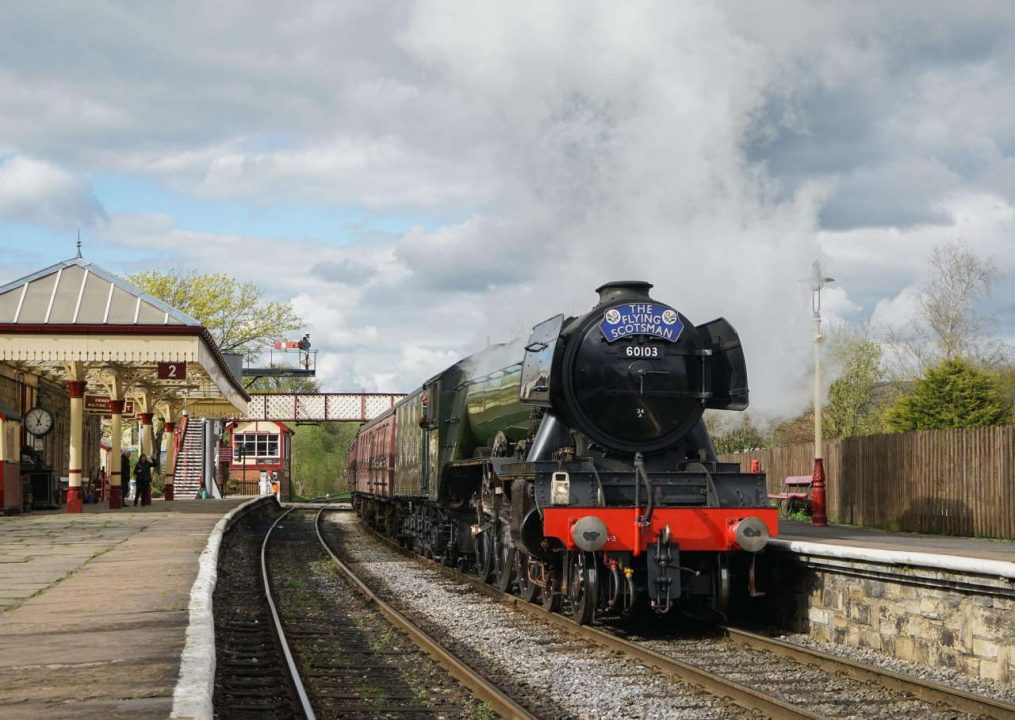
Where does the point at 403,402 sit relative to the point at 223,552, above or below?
above

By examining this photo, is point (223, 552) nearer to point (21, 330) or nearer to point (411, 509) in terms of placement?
point (411, 509)

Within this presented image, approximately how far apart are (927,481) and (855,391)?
1985cm

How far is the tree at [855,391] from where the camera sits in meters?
34.3

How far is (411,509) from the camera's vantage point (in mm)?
19469

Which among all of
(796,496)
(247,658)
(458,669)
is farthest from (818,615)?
(796,496)

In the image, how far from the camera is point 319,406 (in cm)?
5184

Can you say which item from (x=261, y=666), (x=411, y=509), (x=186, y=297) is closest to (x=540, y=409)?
(x=261, y=666)

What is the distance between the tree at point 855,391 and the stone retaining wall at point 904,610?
2455 centimetres

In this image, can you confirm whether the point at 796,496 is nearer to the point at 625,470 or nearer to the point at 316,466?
the point at 625,470

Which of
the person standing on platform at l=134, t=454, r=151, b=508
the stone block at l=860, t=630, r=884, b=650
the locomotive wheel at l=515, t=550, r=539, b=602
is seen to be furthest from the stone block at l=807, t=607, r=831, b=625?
the person standing on platform at l=134, t=454, r=151, b=508

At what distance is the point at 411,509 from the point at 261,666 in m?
11.4

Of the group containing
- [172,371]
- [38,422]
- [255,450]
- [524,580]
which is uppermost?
[172,371]

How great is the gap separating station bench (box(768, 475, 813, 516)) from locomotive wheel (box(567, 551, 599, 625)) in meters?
10.6

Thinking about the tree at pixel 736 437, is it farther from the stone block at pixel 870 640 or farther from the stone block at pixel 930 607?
the stone block at pixel 930 607
